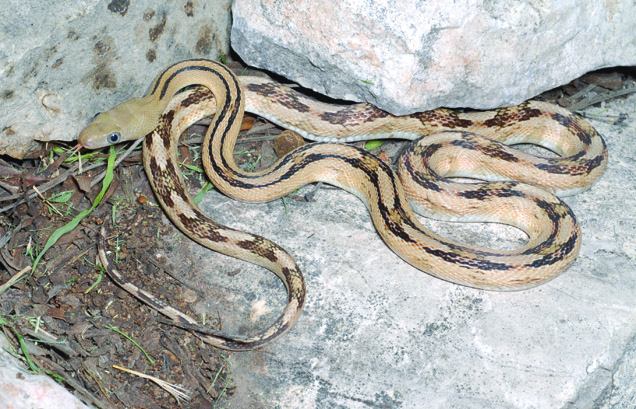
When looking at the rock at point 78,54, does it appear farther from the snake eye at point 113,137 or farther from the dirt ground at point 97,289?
the dirt ground at point 97,289

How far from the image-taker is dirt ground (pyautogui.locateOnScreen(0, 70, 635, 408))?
15.4ft

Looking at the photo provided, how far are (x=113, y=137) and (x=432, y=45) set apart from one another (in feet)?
9.75

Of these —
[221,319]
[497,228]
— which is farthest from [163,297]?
[497,228]

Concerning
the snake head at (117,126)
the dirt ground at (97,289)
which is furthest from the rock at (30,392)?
the snake head at (117,126)

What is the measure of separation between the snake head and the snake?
10mm

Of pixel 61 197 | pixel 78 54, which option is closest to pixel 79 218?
pixel 61 197

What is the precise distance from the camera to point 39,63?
512cm

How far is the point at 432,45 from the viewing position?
543cm

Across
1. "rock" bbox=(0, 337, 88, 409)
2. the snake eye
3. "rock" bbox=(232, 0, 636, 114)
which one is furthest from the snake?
"rock" bbox=(0, 337, 88, 409)

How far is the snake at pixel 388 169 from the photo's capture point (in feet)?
17.1

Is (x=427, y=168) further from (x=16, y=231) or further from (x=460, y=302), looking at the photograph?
(x=16, y=231)

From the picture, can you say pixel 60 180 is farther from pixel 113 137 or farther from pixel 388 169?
pixel 388 169

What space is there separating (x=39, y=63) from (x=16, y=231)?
1.48 m

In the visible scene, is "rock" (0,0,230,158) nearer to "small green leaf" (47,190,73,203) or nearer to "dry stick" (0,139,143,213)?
"dry stick" (0,139,143,213)
